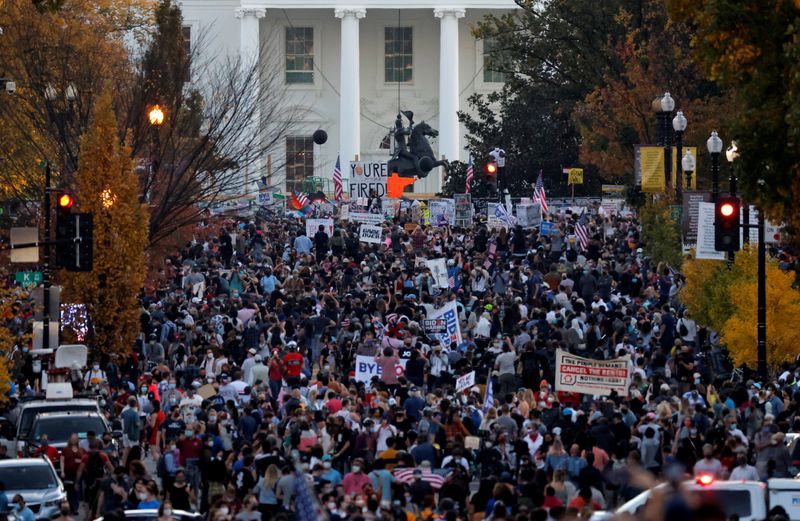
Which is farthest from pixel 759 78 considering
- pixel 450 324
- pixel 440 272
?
pixel 440 272

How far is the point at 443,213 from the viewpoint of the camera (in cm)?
5028

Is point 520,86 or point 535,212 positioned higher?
point 520,86

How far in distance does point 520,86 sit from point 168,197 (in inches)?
1095

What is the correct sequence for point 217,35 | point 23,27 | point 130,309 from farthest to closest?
1. point 217,35
2. point 23,27
3. point 130,309

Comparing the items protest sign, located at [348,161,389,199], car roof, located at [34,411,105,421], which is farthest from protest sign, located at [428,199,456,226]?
car roof, located at [34,411,105,421]

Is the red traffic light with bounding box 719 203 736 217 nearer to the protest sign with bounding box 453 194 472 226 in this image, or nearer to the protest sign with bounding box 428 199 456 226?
the protest sign with bounding box 428 199 456 226

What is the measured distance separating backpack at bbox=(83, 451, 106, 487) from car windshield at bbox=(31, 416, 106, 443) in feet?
5.70

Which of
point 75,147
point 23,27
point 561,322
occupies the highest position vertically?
point 23,27

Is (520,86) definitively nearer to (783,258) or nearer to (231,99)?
(231,99)

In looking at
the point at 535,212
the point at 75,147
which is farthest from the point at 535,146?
the point at 75,147

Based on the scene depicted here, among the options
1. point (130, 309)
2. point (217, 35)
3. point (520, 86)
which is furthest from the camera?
point (217, 35)

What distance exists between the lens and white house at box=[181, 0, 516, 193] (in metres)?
82.8

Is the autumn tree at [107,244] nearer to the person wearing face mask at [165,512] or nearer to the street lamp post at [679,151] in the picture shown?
the street lamp post at [679,151]

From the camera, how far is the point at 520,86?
61656 mm
